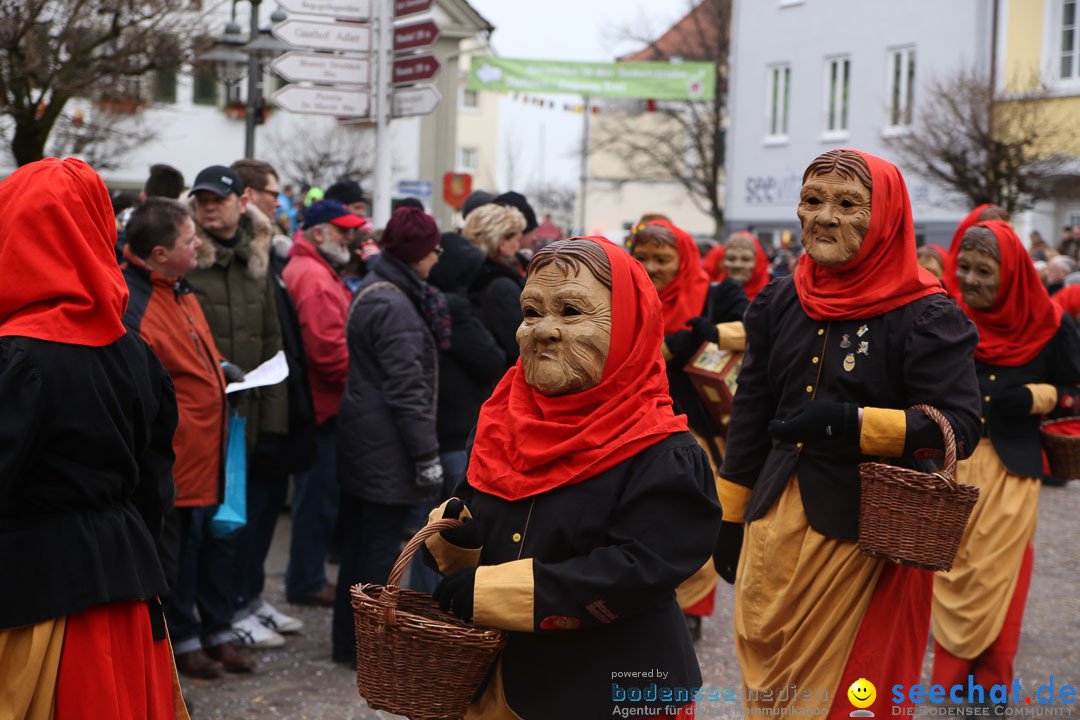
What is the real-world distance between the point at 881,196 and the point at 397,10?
6233 millimetres

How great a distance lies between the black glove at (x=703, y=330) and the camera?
6531 mm

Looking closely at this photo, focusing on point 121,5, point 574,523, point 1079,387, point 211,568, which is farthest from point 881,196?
point 121,5

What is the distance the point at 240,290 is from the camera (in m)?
5.80

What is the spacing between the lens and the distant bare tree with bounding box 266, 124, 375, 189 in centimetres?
3152

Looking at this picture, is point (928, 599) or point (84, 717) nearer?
point (84, 717)

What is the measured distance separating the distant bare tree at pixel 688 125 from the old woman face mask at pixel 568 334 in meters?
40.4

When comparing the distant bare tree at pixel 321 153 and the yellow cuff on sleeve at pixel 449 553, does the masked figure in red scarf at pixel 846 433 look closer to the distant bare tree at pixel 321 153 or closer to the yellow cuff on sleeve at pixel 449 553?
the yellow cuff on sleeve at pixel 449 553

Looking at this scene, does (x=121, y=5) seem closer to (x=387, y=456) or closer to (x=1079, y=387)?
(x=387, y=456)

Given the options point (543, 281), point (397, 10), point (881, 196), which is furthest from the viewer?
point (397, 10)

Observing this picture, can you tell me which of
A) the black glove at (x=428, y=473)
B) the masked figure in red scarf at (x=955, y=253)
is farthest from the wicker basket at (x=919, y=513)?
the black glove at (x=428, y=473)

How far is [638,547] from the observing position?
2.74 metres

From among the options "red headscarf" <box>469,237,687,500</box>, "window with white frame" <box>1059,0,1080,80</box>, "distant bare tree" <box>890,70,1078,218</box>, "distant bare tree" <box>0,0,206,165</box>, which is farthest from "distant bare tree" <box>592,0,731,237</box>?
"red headscarf" <box>469,237,687,500</box>

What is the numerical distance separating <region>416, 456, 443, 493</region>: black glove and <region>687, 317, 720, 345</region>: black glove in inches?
69.7

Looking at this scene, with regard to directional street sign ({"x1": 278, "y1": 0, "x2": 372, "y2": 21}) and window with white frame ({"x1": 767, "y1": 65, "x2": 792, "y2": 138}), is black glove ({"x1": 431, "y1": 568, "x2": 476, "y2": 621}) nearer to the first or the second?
directional street sign ({"x1": 278, "y1": 0, "x2": 372, "y2": 21})
